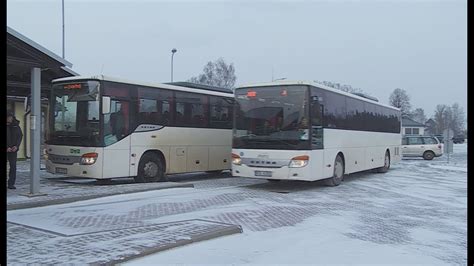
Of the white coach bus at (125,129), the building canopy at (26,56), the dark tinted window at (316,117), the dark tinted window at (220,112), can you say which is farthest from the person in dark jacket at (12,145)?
the dark tinted window at (316,117)

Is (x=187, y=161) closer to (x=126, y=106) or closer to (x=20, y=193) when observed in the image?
(x=126, y=106)

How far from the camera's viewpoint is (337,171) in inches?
603

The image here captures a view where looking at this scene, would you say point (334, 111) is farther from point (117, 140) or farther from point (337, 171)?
point (117, 140)

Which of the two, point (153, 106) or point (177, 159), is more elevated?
point (153, 106)

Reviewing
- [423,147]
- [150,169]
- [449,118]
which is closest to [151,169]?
[150,169]

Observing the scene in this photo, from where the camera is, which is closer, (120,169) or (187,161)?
(120,169)

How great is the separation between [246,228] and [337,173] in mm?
7797

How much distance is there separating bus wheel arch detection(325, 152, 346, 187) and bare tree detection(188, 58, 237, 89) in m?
61.7

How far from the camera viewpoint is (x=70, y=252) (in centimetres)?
602

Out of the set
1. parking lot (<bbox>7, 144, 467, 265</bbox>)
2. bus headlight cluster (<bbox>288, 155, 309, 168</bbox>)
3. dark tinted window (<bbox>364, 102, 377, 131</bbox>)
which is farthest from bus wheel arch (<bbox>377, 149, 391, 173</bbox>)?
bus headlight cluster (<bbox>288, 155, 309, 168</bbox>)

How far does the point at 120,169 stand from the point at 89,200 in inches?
125
